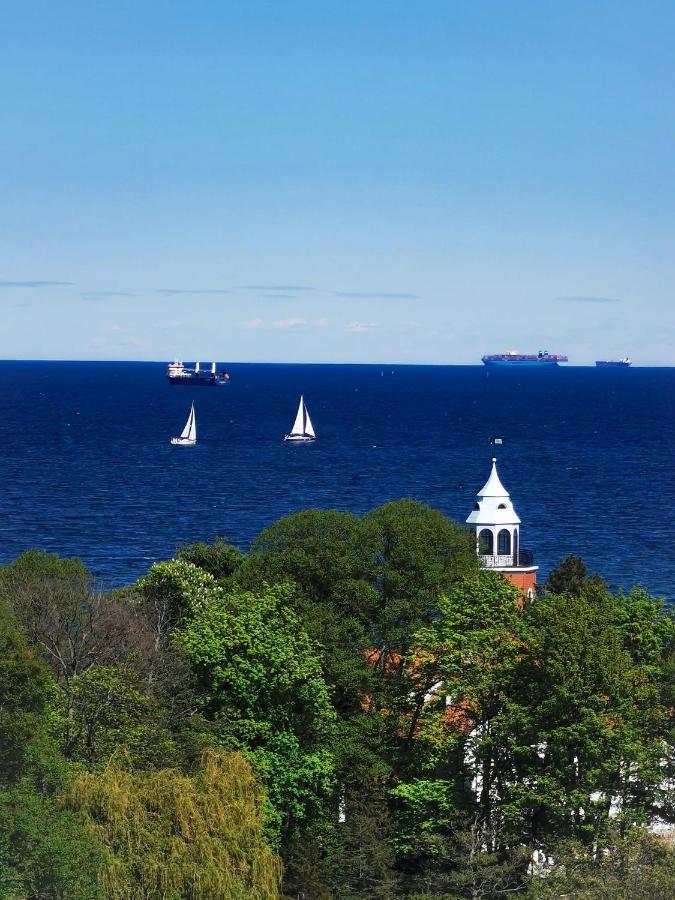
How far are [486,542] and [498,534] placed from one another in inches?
26.8

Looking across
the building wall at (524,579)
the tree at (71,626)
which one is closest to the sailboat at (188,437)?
the building wall at (524,579)

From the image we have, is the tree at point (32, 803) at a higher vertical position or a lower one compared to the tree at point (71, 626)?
lower

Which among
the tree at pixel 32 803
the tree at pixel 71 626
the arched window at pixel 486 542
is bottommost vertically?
the tree at pixel 32 803

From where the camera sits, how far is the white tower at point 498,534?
60438 millimetres

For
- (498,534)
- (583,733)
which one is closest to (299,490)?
(498,534)

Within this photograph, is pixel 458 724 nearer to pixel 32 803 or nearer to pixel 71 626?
pixel 71 626

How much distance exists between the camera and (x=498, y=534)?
200 ft

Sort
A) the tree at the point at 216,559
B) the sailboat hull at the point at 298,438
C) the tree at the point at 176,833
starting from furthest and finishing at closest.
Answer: the sailboat hull at the point at 298,438 → the tree at the point at 216,559 → the tree at the point at 176,833

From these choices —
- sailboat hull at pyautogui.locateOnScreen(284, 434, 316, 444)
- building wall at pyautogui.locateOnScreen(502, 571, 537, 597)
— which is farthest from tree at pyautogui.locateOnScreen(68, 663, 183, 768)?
sailboat hull at pyautogui.locateOnScreen(284, 434, 316, 444)

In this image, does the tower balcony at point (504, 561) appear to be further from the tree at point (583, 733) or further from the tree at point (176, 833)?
the tree at point (176, 833)

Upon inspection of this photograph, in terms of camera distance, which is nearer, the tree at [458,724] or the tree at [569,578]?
the tree at [458,724]

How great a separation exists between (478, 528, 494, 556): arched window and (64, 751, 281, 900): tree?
2530 centimetres

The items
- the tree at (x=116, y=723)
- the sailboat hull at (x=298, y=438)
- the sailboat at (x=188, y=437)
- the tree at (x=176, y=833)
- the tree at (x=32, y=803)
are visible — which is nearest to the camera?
the tree at (x=32, y=803)

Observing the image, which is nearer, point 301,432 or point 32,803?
point 32,803
